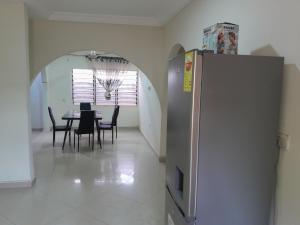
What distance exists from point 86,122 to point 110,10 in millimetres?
2722

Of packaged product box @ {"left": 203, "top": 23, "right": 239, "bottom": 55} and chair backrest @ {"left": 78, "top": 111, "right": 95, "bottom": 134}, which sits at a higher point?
packaged product box @ {"left": 203, "top": 23, "right": 239, "bottom": 55}

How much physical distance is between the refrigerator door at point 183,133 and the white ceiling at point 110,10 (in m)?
2.12

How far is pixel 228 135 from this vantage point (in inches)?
56.8

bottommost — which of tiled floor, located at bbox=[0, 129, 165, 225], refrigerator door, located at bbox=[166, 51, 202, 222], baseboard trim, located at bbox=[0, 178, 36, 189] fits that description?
tiled floor, located at bbox=[0, 129, 165, 225]

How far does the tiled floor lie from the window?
322 centimetres

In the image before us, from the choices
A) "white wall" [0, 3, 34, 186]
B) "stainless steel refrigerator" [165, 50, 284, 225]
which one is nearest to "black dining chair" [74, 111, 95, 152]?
"white wall" [0, 3, 34, 186]

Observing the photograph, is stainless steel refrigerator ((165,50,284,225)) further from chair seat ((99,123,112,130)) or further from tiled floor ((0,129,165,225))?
chair seat ((99,123,112,130))

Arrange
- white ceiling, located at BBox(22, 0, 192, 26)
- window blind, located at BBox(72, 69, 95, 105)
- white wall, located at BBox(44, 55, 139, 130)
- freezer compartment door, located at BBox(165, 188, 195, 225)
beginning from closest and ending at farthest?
freezer compartment door, located at BBox(165, 188, 195, 225)
white ceiling, located at BBox(22, 0, 192, 26)
white wall, located at BBox(44, 55, 139, 130)
window blind, located at BBox(72, 69, 95, 105)

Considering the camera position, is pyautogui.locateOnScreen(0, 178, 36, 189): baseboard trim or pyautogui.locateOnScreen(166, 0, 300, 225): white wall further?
pyautogui.locateOnScreen(0, 178, 36, 189): baseboard trim

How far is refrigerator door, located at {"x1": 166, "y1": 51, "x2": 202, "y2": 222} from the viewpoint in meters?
1.40

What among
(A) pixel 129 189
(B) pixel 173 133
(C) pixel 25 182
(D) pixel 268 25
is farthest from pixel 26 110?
(D) pixel 268 25

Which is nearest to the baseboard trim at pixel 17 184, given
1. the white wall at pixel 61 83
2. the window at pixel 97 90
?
the white wall at pixel 61 83

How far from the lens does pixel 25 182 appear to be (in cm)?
370

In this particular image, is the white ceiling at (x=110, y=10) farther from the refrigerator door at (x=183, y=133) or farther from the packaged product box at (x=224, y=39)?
the refrigerator door at (x=183, y=133)
